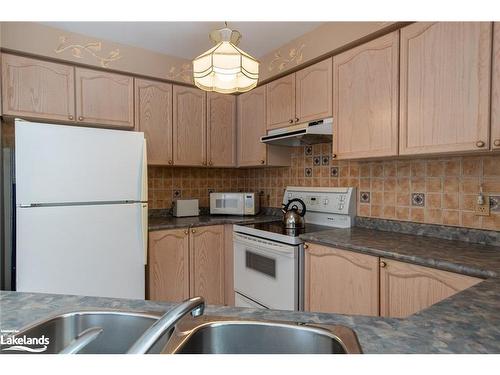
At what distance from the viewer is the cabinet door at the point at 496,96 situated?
48.9 inches

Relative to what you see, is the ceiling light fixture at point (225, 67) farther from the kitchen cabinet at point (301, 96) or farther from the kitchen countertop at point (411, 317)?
the kitchen countertop at point (411, 317)

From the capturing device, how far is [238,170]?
3.25m

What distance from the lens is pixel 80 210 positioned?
1.76m

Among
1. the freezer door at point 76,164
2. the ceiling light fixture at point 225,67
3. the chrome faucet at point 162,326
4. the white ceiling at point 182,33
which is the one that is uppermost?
the white ceiling at point 182,33

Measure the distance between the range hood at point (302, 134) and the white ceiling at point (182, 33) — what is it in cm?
69

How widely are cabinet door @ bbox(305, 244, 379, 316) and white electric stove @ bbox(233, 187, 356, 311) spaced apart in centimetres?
8

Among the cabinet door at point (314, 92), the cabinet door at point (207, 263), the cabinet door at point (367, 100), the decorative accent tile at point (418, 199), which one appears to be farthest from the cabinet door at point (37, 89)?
the decorative accent tile at point (418, 199)

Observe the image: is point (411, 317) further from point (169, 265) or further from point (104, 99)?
point (104, 99)

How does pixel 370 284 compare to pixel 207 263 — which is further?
pixel 207 263

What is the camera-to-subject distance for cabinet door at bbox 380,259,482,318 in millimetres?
1201

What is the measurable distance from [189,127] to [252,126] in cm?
60

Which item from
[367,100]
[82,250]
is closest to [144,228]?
[82,250]

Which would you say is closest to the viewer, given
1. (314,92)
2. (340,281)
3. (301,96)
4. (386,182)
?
(340,281)

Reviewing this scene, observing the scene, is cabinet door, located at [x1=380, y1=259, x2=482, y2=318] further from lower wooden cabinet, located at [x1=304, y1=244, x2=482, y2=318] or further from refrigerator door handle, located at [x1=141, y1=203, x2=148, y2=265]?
refrigerator door handle, located at [x1=141, y1=203, x2=148, y2=265]
